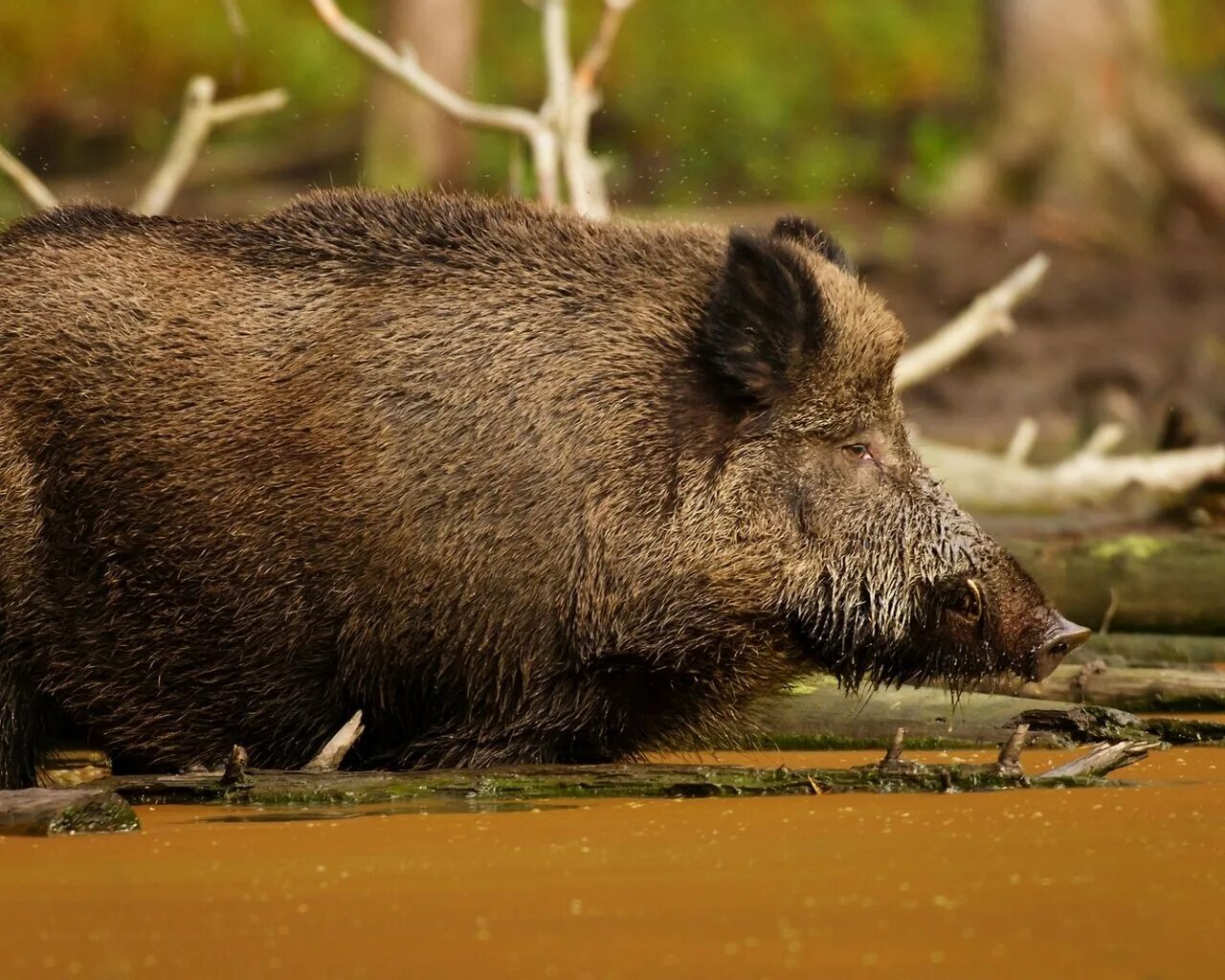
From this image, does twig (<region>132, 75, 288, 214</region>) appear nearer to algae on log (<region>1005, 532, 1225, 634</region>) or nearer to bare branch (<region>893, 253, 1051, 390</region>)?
bare branch (<region>893, 253, 1051, 390</region>)

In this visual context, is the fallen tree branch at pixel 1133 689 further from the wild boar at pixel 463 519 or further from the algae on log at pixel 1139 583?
the algae on log at pixel 1139 583

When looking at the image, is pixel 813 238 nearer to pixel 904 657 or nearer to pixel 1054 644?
pixel 904 657

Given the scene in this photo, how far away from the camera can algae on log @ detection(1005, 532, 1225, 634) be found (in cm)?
785

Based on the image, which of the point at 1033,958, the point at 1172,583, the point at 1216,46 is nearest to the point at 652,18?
the point at 1216,46

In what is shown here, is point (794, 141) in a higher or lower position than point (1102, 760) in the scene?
higher

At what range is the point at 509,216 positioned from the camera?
643 cm

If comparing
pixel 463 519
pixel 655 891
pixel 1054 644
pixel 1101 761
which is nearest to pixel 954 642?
pixel 1054 644

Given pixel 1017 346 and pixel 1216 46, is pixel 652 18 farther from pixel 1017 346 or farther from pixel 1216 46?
pixel 1017 346

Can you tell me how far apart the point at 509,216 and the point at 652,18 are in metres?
23.6

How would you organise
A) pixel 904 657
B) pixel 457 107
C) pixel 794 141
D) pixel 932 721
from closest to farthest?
1. pixel 904 657
2. pixel 932 721
3. pixel 457 107
4. pixel 794 141

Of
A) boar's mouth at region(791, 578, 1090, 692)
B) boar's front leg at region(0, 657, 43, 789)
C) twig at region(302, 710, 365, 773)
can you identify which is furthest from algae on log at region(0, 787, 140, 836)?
boar's mouth at region(791, 578, 1090, 692)

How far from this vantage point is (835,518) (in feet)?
19.9

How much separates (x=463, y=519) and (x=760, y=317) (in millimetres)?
1018

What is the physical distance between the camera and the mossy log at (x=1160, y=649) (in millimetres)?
7500
